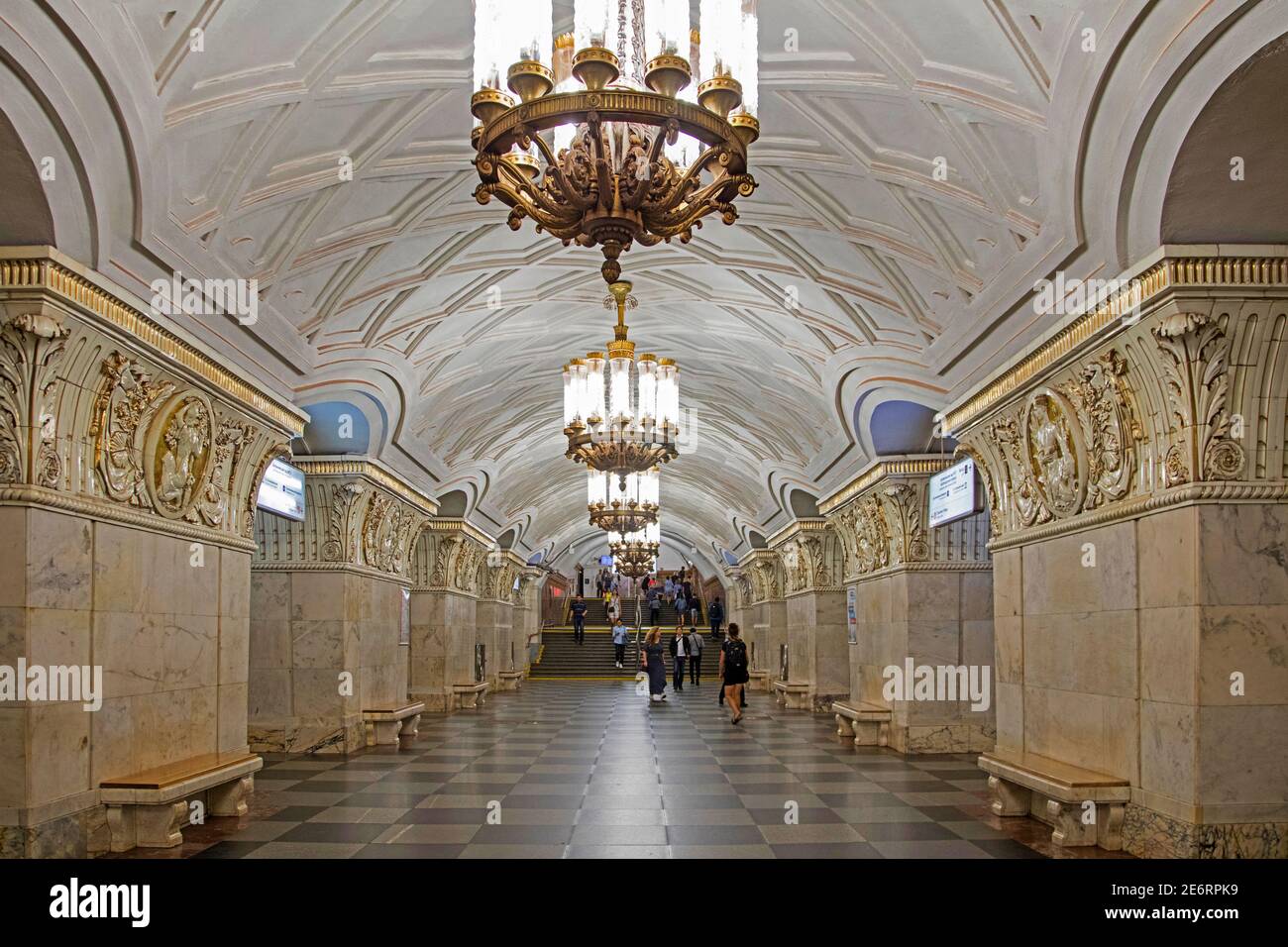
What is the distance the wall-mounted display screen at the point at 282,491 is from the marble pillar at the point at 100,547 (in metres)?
2.40

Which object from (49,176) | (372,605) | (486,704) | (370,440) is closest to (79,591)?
(49,176)

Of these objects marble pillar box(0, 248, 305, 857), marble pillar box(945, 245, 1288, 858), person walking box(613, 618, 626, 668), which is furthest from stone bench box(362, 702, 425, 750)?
person walking box(613, 618, 626, 668)

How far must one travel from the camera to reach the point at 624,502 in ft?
51.2

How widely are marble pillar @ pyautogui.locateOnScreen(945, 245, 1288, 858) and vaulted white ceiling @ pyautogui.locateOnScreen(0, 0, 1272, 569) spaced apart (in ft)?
1.88

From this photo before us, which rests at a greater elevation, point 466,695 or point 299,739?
point 299,739

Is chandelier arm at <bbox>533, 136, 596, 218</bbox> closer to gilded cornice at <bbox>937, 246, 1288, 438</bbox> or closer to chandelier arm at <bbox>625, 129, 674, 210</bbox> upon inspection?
chandelier arm at <bbox>625, 129, 674, 210</bbox>

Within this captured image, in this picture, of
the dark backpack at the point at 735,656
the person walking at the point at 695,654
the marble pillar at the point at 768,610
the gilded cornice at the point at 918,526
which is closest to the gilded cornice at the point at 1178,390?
the gilded cornice at the point at 918,526

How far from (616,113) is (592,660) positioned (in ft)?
106

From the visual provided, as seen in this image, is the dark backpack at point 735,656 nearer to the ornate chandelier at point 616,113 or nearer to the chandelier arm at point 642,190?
the ornate chandelier at point 616,113

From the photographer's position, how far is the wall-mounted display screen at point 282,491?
1143cm

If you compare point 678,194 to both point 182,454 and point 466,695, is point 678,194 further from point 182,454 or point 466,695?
point 466,695

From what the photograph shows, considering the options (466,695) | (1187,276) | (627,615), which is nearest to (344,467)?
(466,695)

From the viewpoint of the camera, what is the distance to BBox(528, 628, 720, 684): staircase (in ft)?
109

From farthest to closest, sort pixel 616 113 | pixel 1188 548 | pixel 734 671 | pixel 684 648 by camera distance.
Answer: pixel 684 648 < pixel 734 671 < pixel 1188 548 < pixel 616 113
